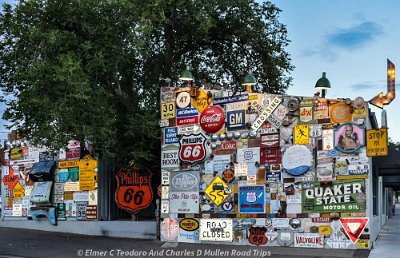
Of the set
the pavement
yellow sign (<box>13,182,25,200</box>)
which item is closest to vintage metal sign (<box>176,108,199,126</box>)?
the pavement

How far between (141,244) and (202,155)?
3.34 m

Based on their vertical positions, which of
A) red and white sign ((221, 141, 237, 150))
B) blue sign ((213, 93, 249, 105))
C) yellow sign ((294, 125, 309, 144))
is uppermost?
blue sign ((213, 93, 249, 105))

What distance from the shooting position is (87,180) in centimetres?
1905

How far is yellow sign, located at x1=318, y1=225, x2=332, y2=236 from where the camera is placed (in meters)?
13.4

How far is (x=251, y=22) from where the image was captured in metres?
20.0

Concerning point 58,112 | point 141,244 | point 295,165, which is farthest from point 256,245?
point 58,112

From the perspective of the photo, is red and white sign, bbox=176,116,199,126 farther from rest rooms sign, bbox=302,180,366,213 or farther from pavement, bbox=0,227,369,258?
rest rooms sign, bbox=302,180,366,213

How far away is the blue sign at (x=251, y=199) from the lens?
14.4m

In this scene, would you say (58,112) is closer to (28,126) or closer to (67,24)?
(28,126)

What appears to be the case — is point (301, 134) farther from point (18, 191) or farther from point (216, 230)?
point (18, 191)

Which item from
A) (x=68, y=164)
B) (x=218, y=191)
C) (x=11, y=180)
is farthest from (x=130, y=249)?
(x=11, y=180)

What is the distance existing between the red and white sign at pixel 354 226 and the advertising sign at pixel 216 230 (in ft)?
11.0

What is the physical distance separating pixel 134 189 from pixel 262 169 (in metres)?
5.56

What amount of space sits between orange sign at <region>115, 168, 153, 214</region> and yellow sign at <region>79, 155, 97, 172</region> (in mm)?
1148
